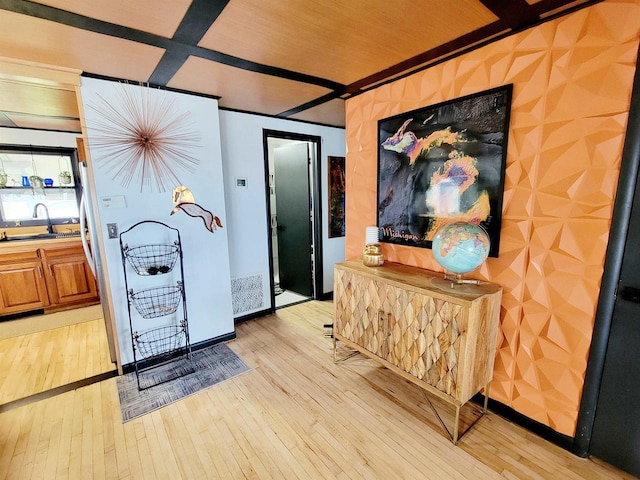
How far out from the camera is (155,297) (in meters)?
2.57

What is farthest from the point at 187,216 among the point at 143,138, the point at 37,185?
the point at 37,185

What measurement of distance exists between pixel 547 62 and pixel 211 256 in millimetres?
2821

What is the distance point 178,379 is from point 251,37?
2.51 metres

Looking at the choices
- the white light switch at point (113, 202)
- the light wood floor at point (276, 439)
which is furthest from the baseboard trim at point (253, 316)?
the white light switch at point (113, 202)

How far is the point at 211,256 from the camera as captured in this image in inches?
111

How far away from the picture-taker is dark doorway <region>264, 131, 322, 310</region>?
12.5 feet

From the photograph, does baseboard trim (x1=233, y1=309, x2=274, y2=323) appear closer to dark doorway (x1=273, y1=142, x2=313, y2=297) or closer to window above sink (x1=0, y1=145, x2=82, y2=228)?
dark doorway (x1=273, y1=142, x2=313, y2=297)

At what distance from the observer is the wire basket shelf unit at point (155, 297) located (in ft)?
7.88

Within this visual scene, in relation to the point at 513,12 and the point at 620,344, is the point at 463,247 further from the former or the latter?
the point at 513,12

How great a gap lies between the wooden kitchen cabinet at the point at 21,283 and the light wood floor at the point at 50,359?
0.58 meters

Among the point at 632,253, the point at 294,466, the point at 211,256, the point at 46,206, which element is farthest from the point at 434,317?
the point at 46,206

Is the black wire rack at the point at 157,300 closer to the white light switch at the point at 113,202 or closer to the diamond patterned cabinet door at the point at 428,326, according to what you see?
the white light switch at the point at 113,202

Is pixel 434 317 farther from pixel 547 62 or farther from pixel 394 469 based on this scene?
pixel 547 62

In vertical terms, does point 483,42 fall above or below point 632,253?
above
